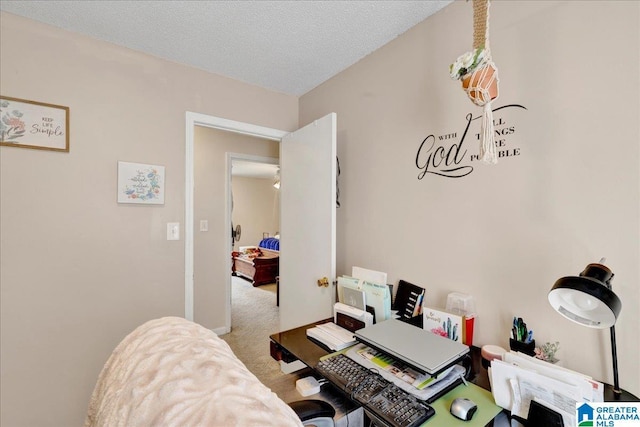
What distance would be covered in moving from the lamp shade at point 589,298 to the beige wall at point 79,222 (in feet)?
6.52

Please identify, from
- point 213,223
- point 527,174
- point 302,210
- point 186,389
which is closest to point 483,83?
point 527,174

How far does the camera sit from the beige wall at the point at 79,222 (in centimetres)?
142

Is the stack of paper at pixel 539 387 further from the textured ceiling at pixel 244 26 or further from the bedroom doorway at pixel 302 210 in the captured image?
the textured ceiling at pixel 244 26

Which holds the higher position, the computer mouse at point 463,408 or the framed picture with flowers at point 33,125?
the framed picture with flowers at point 33,125

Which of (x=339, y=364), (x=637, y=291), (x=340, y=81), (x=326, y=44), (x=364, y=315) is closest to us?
(x=637, y=291)

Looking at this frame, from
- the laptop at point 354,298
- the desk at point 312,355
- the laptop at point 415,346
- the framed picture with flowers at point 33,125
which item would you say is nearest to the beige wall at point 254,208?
the framed picture with flowers at point 33,125

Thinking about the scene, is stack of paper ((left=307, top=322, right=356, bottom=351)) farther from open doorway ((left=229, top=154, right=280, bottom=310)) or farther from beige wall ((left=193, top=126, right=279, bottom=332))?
open doorway ((left=229, top=154, right=280, bottom=310))

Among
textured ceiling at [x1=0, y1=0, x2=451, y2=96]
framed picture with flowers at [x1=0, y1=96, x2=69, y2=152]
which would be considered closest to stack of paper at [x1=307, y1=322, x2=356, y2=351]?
textured ceiling at [x1=0, y1=0, x2=451, y2=96]

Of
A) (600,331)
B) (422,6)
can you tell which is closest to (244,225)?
(422,6)

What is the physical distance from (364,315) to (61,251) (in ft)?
5.58

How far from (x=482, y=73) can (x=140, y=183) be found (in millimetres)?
1914

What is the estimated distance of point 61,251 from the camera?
152 cm

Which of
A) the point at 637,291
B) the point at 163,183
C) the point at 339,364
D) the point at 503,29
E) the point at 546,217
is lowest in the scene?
the point at 339,364

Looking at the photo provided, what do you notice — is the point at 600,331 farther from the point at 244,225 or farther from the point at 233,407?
the point at 244,225
